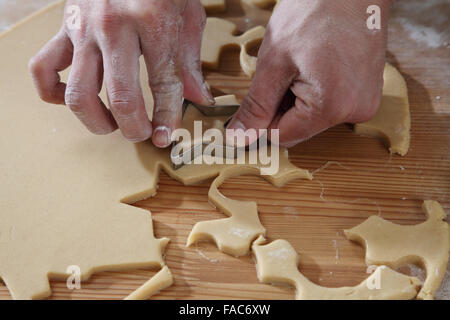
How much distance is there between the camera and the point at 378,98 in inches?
52.7

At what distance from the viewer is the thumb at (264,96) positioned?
4.19ft

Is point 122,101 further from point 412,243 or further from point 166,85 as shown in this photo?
point 412,243

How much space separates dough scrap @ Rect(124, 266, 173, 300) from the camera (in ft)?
3.71

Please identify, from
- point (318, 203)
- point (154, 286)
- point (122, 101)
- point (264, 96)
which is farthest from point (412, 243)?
point (122, 101)

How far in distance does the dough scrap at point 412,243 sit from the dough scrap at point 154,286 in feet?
1.55

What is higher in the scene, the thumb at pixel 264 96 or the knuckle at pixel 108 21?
the knuckle at pixel 108 21

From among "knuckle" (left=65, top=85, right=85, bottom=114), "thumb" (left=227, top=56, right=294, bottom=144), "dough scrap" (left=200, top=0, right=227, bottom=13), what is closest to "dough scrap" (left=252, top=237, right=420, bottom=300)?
"thumb" (left=227, top=56, right=294, bottom=144)

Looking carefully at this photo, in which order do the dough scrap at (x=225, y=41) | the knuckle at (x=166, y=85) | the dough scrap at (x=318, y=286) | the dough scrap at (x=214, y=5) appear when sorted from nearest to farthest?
the dough scrap at (x=318, y=286) → the knuckle at (x=166, y=85) → the dough scrap at (x=225, y=41) → the dough scrap at (x=214, y=5)

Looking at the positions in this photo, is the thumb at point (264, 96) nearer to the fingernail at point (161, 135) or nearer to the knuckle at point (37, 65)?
the fingernail at point (161, 135)

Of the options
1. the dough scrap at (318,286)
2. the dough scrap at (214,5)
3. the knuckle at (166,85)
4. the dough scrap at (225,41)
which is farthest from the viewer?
the dough scrap at (214,5)

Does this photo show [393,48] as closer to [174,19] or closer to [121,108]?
[174,19]

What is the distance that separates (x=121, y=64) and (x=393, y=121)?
825 millimetres

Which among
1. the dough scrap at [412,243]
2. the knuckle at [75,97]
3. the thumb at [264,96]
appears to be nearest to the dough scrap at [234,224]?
the thumb at [264,96]

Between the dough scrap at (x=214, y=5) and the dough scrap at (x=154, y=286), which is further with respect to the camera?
the dough scrap at (x=214, y=5)
